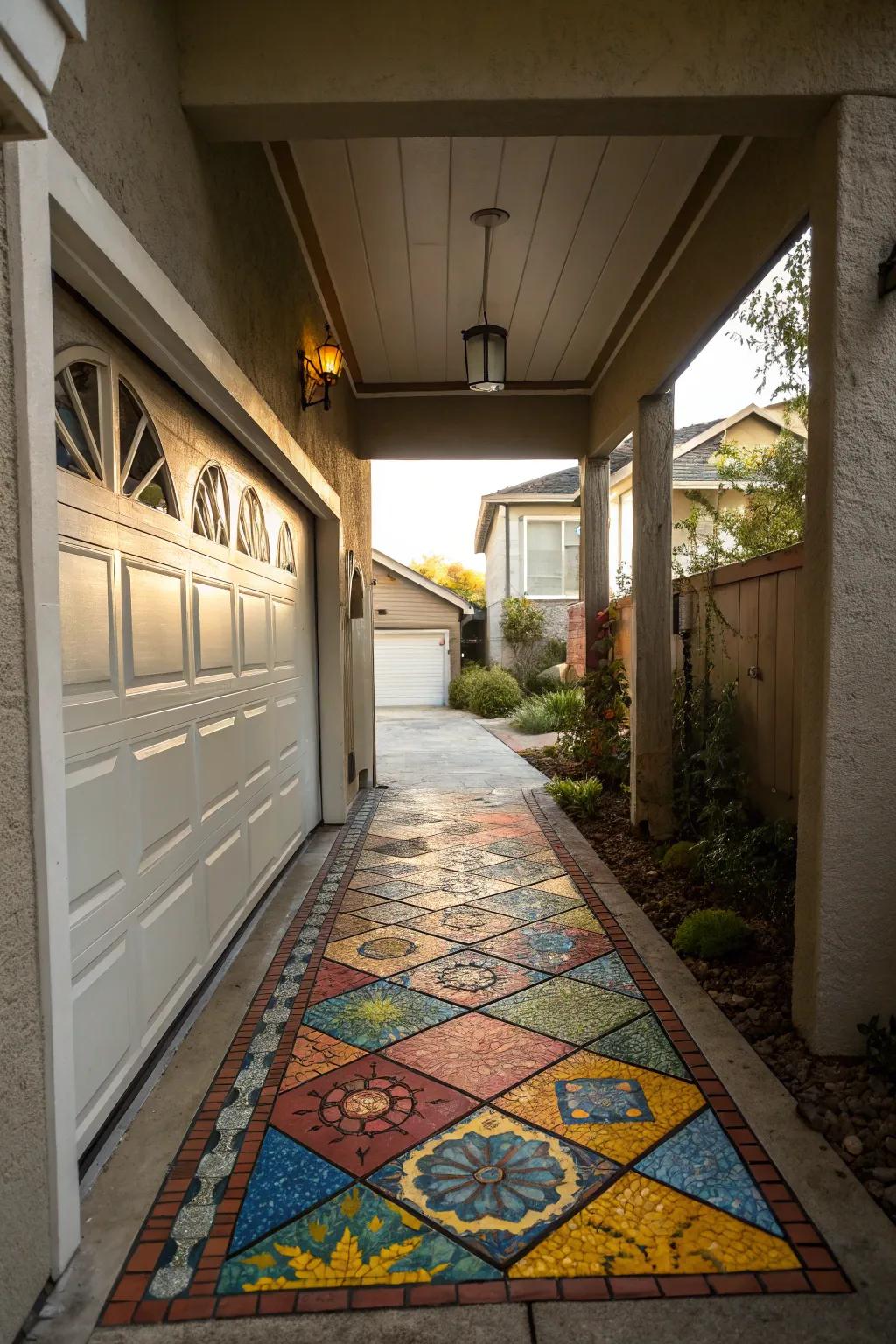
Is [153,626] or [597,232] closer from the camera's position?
[153,626]

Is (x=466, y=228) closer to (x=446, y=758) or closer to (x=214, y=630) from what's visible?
(x=214, y=630)

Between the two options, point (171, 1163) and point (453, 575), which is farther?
point (453, 575)

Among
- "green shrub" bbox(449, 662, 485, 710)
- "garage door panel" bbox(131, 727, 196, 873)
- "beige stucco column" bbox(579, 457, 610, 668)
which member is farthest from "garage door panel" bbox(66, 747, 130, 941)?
"green shrub" bbox(449, 662, 485, 710)

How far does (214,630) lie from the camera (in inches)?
130

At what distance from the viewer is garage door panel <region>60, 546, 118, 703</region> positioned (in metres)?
1.98

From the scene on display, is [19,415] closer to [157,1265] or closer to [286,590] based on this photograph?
[157,1265]

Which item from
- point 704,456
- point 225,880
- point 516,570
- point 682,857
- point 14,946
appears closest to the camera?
point 14,946

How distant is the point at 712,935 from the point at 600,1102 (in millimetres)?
1235

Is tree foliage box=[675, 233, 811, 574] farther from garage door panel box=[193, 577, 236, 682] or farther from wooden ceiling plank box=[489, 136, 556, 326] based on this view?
garage door panel box=[193, 577, 236, 682]

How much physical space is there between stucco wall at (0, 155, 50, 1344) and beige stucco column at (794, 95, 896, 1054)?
226 centimetres

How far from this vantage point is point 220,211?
2.84 meters

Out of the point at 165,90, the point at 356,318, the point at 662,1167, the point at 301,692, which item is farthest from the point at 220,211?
the point at 662,1167

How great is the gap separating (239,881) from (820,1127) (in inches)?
100

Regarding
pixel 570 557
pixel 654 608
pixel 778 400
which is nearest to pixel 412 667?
pixel 570 557
